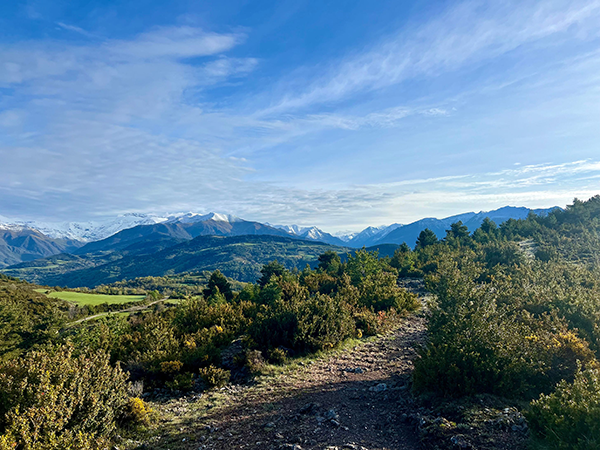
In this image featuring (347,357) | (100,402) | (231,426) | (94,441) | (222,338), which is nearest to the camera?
(94,441)

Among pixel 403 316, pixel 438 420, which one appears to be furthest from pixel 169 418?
pixel 403 316

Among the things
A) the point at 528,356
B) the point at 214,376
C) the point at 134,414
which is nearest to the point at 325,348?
the point at 214,376

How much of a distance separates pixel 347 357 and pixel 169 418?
7.88 meters

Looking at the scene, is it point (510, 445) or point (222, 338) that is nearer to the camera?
point (510, 445)

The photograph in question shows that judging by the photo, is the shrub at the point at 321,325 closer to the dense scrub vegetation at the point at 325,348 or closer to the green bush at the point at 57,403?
the dense scrub vegetation at the point at 325,348

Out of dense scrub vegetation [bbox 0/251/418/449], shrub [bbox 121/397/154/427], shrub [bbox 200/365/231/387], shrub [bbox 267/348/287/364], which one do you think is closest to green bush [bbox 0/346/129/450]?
dense scrub vegetation [bbox 0/251/418/449]

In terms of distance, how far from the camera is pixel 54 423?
574 centimetres

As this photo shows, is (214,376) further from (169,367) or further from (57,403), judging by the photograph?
(57,403)

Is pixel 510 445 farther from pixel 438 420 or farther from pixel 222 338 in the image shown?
pixel 222 338

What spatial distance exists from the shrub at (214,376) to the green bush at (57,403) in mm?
3500

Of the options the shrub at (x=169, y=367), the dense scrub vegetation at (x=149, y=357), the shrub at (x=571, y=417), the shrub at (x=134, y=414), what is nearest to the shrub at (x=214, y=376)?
the dense scrub vegetation at (x=149, y=357)

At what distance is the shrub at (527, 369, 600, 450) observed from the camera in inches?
197

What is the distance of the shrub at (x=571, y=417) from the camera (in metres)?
5.01

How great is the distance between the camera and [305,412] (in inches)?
342
